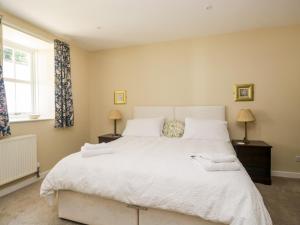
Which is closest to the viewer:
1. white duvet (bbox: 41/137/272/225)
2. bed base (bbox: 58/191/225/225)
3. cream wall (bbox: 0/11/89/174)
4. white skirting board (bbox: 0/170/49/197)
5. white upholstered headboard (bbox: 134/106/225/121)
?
white duvet (bbox: 41/137/272/225)

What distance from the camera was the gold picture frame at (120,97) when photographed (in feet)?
13.5

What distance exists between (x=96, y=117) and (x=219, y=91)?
267 centimetres

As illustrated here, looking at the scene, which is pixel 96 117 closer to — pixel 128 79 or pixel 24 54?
pixel 128 79

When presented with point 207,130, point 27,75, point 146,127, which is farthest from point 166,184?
point 27,75

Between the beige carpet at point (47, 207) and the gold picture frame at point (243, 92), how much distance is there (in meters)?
1.42

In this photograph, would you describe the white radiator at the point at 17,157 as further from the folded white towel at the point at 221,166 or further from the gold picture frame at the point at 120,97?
the folded white towel at the point at 221,166

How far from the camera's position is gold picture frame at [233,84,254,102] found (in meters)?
3.29

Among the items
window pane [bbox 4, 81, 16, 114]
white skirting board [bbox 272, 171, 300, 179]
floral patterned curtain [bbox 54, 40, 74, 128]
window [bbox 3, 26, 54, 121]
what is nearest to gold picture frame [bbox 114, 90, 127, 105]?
floral patterned curtain [bbox 54, 40, 74, 128]

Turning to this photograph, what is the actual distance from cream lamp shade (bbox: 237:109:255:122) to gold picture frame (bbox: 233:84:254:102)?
300 millimetres

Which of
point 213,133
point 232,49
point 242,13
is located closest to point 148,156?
point 213,133

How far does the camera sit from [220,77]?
3473mm

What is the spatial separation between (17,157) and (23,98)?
3.57 ft

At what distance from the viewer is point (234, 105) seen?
3.40m

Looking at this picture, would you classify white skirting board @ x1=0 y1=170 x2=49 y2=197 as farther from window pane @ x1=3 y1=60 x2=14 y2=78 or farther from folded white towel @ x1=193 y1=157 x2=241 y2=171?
folded white towel @ x1=193 y1=157 x2=241 y2=171
